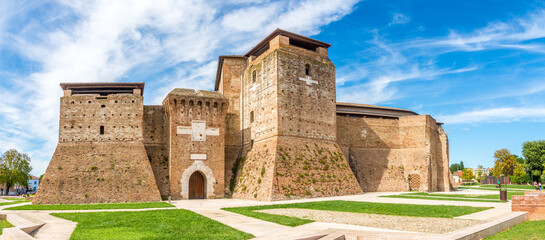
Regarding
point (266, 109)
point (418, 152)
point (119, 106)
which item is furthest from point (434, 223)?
point (418, 152)

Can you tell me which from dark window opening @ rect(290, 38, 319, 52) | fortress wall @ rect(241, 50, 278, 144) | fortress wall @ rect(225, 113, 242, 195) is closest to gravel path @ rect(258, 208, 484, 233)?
fortress wall @ rect(241, 50, 278, 144)

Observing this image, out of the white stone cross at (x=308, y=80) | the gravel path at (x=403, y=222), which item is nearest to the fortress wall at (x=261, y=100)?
the white stone cross at (x=308, y=80)

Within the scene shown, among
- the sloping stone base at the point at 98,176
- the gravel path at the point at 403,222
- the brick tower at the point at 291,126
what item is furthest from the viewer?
the brick tower at the point at 291,126

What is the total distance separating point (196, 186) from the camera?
29.1 meters

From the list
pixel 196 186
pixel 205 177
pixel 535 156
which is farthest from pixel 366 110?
pixel 535 156

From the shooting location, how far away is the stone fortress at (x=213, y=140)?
25.8 metres

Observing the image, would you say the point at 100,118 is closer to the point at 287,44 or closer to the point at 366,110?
the point at 287,44

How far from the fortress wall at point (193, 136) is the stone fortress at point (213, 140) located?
Result: 7 centimetres

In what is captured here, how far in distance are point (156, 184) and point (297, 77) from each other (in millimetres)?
12673

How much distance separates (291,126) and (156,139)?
34.9ft

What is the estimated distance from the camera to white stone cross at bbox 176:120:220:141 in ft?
95.2

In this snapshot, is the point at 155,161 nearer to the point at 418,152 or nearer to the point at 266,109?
the point at 266,109

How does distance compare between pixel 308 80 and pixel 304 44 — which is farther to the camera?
pixel 304 44

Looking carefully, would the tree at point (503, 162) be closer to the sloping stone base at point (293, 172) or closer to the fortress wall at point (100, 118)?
the sloping stone base at point (293, 172)
